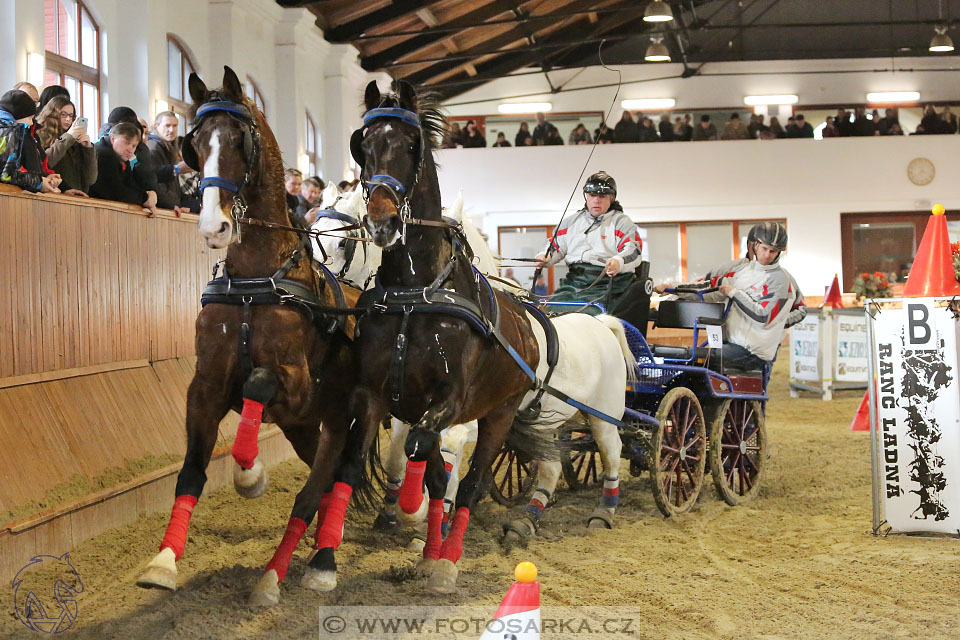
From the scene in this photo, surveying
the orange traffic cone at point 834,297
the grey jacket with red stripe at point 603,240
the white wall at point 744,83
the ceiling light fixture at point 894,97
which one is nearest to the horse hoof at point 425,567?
the grey jacket with red stripe at point 603,240

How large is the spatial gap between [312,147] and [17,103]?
40.3 feet

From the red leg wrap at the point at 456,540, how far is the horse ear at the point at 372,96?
6.19 ft

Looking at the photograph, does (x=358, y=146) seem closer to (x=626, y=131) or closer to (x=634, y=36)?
(x=634, y=36)

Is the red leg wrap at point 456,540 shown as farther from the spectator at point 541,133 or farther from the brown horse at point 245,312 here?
the spectator at point 541,133

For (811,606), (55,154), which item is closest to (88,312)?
(55,154)

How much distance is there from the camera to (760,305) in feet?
22.2

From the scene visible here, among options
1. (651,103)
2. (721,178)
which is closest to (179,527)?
(721,178)

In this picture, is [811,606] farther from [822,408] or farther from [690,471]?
[822,408]

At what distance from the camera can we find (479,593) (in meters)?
4.39

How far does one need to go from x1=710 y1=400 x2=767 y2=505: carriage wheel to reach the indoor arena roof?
12.9m

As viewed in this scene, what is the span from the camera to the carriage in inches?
245

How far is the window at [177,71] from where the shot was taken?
12398 millimetres

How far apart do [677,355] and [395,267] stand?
10.4 ft

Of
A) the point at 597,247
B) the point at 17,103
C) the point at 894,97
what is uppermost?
the point at 894,97
